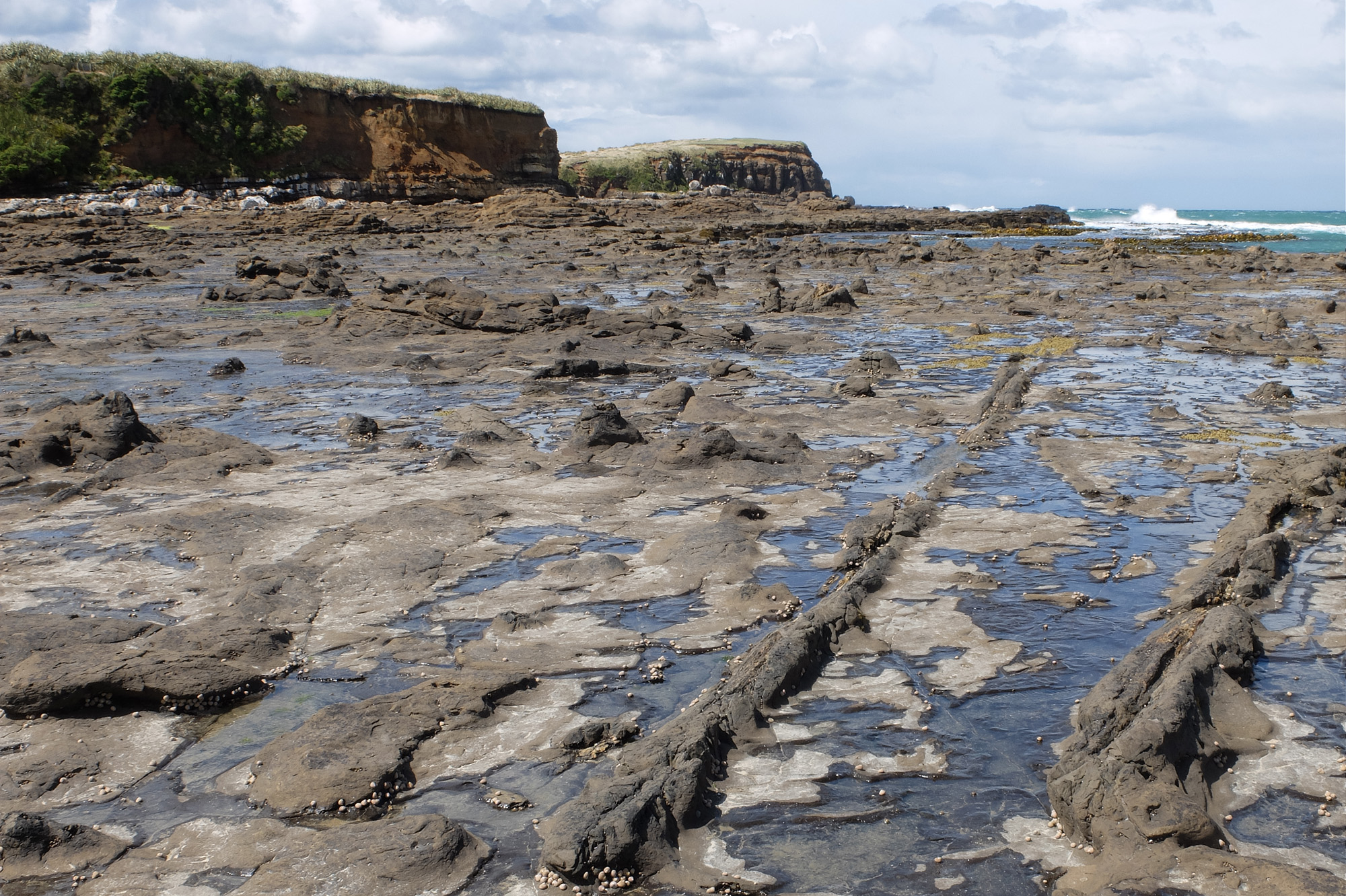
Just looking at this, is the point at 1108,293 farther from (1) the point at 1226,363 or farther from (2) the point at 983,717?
(2) the point at 983,717

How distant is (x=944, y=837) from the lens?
3195 millimetres

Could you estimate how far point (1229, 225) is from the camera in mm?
68500

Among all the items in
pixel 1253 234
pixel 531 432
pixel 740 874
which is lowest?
pixel 740 874

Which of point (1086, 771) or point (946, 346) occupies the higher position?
point (946, 346)

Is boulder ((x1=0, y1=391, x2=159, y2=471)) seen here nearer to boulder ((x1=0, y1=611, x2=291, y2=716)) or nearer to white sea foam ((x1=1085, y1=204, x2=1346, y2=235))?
boulder ((x1=0, y1=611, x2=291, y2=716))

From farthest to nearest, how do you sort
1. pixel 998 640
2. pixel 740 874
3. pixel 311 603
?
pixel 311 603 < pixel 998 640 < pixel 740 874

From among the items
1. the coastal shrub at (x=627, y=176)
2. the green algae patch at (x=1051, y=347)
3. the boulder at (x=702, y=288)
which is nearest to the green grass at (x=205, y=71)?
the coastal shrub at (x=627, y=176)

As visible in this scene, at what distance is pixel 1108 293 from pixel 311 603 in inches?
691

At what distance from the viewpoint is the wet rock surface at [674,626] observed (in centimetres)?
312

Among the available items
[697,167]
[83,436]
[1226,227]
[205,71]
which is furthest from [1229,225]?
[83,436]

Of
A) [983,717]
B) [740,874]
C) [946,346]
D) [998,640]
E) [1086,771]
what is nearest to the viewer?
[740,874]

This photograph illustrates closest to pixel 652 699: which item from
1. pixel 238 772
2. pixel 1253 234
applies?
pixel 238 772

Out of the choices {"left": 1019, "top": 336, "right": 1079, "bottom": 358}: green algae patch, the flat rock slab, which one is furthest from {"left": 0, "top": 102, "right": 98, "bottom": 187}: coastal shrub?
the flat rock slab

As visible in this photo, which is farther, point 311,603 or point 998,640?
point 311,603
